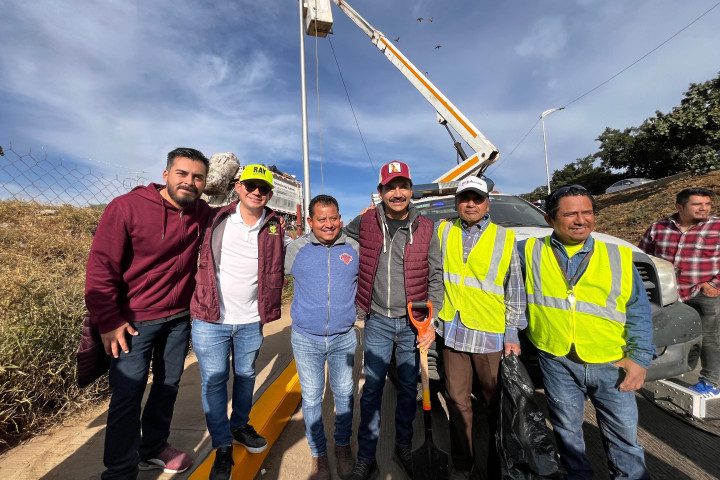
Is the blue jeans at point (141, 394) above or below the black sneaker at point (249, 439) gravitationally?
above

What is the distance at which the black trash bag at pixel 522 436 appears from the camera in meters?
1.69

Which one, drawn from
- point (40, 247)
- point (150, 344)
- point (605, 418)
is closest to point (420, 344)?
point (605, 418)

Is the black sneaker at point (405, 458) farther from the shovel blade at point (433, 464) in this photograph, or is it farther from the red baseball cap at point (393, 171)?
the red baseball cap at point (393, 171)

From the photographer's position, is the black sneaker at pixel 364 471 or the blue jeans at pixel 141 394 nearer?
the blue jeans at pixel 141 394

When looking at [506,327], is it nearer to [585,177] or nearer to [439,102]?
[439,102]

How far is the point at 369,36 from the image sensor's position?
381 inches

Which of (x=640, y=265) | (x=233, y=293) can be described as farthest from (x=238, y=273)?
(x=640, y=265)

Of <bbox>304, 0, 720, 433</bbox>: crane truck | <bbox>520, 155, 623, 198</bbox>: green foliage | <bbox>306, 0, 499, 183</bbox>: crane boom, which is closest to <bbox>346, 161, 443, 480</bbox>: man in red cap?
<bbox>304, 0, 720, 433</bbox>: crane truck

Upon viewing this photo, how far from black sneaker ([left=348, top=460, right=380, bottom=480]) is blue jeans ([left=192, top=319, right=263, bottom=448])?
2.92 feet

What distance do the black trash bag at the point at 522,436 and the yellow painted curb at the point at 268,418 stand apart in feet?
5.53

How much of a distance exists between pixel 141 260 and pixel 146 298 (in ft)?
0.80

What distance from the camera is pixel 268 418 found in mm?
2674

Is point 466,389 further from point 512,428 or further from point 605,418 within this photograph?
point 605,418

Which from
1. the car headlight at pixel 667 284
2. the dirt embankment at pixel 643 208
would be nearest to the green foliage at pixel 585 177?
the dirt embankment at pixel 643 208
